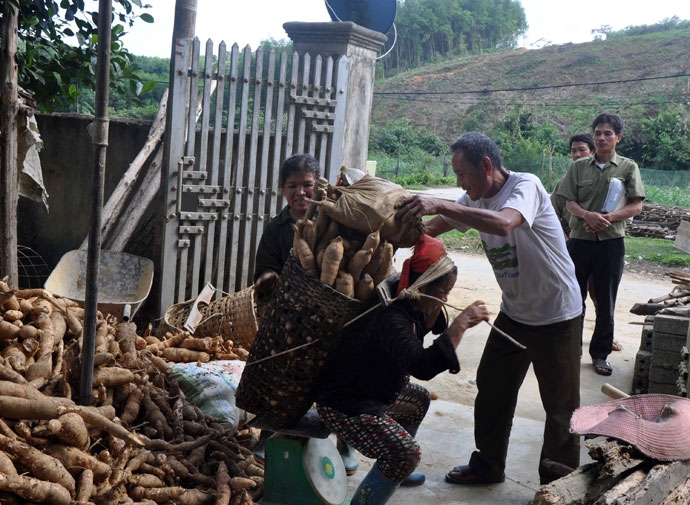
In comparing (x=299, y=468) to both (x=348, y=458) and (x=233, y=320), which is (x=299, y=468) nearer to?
(x=348, y=458)

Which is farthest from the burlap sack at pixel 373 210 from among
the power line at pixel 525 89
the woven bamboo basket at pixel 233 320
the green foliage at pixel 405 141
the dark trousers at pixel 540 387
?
the power line at pixel 525 89

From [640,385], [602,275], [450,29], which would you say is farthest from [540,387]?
[450,29]

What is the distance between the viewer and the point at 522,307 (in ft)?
12.4

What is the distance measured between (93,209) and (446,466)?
2.54 metres

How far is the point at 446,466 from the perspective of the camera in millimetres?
4328

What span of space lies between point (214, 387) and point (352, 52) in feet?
12.3

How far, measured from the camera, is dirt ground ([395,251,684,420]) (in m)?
5.63

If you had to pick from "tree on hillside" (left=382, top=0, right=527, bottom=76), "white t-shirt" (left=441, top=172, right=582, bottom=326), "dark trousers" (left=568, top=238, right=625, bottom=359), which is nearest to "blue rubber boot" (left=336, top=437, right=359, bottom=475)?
"white t-shirt" (left=441, top=172, right=582, bottom=326)

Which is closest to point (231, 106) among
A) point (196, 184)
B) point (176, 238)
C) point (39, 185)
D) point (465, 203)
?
point (196, 184)

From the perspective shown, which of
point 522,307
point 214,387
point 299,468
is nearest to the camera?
point 299,468

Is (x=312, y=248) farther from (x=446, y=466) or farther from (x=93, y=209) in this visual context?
(x=446, y=466)

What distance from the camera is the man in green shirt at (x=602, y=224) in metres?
6.23

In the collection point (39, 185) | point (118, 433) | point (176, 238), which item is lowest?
point (118, 433)

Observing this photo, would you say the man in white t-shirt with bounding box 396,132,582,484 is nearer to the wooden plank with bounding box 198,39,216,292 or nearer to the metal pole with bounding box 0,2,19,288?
the wooden plank with bounding box 198,39,216,292
